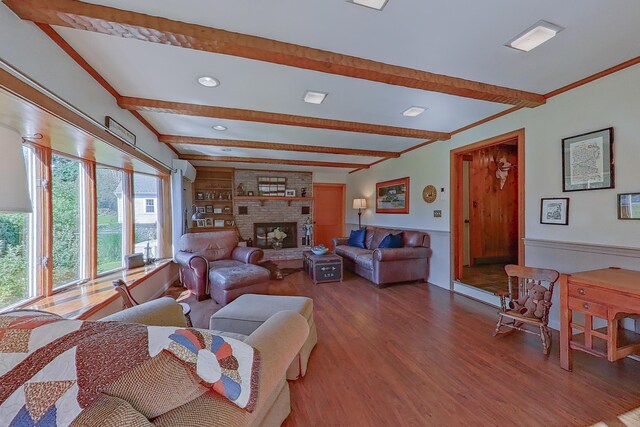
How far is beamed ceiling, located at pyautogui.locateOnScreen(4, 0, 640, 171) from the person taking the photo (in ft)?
4.95

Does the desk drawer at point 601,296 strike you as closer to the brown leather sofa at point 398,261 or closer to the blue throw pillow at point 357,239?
the brown leather sofa at point 398,261

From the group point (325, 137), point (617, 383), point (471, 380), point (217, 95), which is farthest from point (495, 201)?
point (217, 95)

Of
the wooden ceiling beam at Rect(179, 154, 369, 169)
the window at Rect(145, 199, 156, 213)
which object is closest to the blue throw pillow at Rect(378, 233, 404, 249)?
the wooden ceiling beam at Rect(179, 154, 369, 169)

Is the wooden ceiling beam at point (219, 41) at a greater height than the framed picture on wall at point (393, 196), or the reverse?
the wooden ceiling beam at point (219, 41)

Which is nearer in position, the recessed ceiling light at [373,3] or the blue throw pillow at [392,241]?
the recessed ceiling light at [373,3]

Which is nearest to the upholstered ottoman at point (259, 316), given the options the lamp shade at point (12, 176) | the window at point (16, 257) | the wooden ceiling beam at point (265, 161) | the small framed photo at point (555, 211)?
the lamp shade at point (12, 176)

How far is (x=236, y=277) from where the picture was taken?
130 inches

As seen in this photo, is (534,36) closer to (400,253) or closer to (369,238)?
(400,253)

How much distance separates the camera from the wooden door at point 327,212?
7586 millimetres

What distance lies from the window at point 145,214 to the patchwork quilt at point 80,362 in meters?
3.68

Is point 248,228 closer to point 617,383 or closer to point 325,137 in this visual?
point 325,137

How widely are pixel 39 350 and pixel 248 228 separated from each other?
20.3 ft

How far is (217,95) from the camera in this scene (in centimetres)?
262

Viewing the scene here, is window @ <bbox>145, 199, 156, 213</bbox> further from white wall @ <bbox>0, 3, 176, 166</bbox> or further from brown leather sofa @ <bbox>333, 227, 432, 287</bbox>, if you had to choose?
brown leather sofa @ <bbox>333, 227, 432, 287</bbox>
